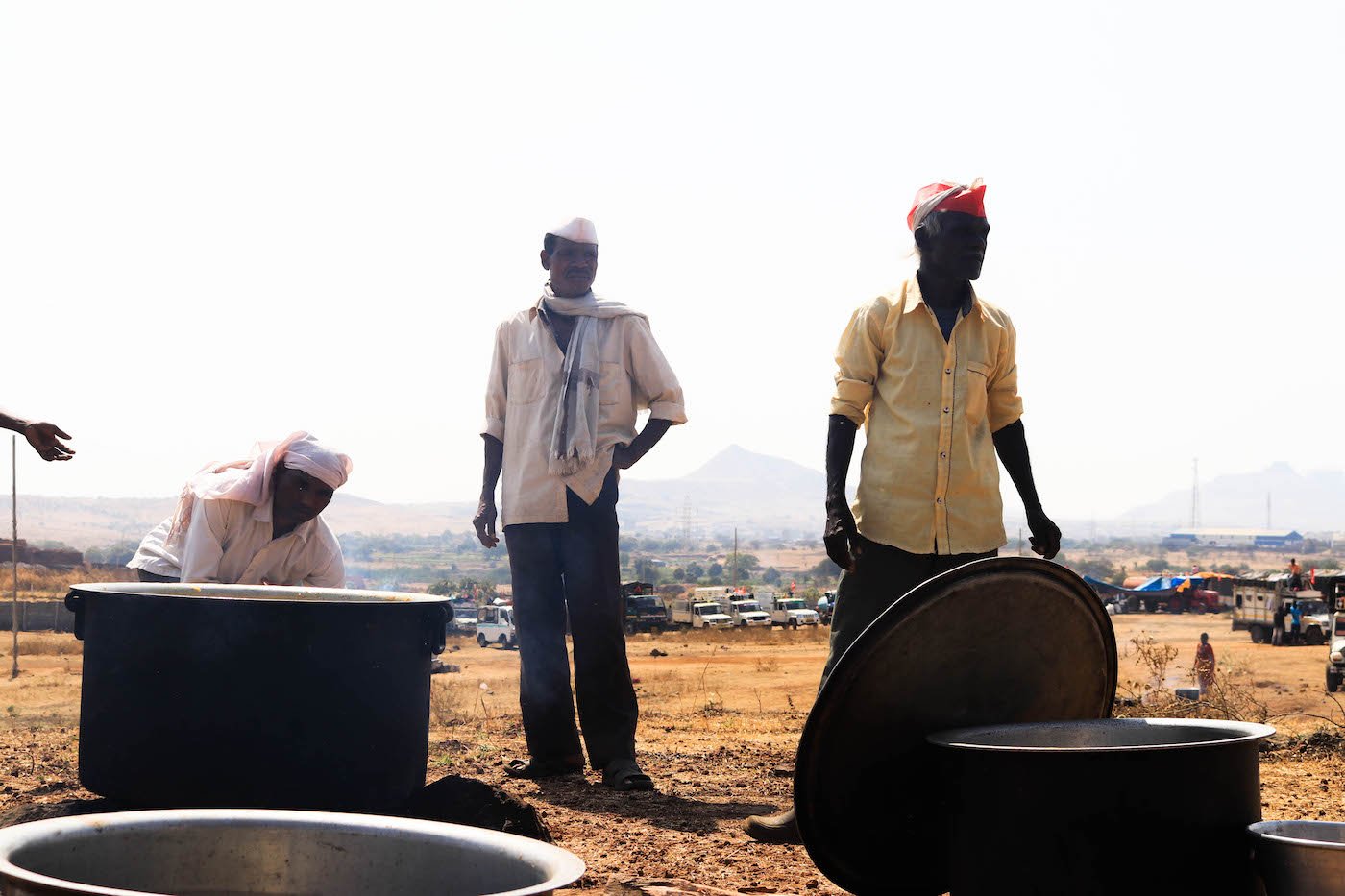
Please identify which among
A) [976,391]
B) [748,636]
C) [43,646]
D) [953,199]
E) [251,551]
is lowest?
[748,636]

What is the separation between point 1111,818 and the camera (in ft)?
8.72

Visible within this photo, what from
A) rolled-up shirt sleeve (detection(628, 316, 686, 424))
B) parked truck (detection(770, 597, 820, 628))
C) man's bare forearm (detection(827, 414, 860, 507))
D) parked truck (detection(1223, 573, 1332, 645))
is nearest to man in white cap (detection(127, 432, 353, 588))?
rolled-up shirt sleeve (detection(628, 316, 686, 424))

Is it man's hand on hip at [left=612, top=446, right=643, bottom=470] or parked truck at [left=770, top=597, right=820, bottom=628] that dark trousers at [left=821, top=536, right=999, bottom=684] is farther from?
parked truck at [left=770, top=597, right=820, bottom=628]

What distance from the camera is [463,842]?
212 centimetres

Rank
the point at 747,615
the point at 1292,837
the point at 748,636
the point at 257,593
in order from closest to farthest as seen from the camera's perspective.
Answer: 1. the point at 1292,837
2. the point at 257,593
3. the point at 748,636
4. the point at 747,615

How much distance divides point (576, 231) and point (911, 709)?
2864 mm

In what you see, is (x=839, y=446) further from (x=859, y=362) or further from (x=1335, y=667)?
(x=1335, y=667)

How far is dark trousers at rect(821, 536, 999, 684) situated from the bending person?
232cm

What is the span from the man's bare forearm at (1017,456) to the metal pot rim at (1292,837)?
Answer: 1.69m

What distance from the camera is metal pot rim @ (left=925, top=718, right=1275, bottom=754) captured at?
2.69 meters

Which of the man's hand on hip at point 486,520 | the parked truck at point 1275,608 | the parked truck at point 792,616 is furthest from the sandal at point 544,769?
the parked truck at point 792,616

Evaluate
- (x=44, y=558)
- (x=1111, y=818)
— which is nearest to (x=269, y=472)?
(x=1111, y=818)

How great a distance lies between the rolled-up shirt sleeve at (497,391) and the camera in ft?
18.4

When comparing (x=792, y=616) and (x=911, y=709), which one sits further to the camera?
(x=792, y=616)
